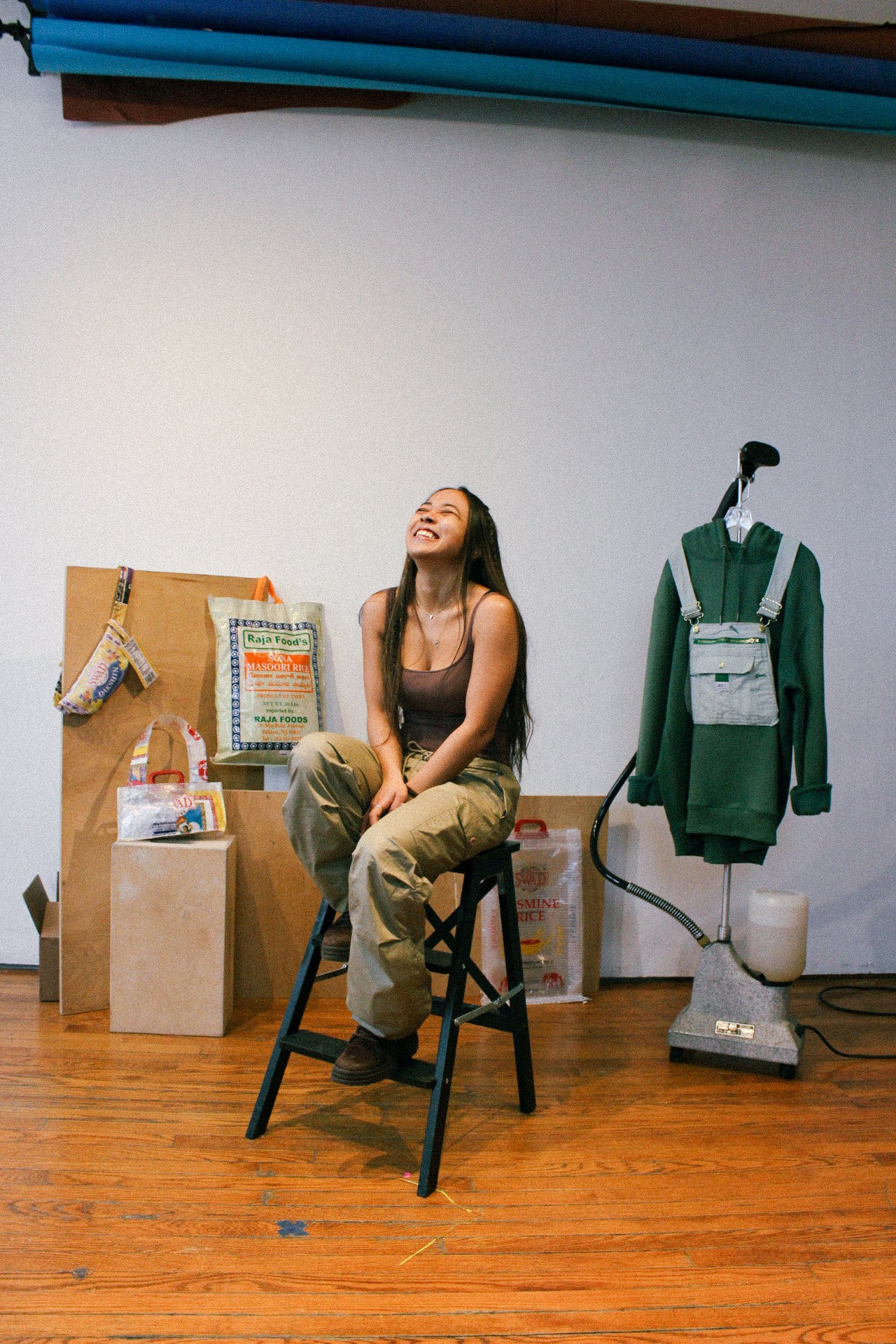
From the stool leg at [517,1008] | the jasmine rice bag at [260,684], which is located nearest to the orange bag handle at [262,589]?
the jasmine rice bag at [260,684]

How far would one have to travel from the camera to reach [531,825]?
10.2 feet

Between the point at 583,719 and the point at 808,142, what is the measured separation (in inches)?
82.8

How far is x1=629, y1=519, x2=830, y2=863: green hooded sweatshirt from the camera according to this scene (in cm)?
265

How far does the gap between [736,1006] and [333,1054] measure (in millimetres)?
1189

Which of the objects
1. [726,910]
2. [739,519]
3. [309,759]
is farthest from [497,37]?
[726,910]

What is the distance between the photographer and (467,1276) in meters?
1.63

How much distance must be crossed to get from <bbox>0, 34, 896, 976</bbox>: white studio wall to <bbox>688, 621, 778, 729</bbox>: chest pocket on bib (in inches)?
28.4

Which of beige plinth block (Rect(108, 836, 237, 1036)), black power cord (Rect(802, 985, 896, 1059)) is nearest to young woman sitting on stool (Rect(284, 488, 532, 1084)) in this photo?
beige plinth block (Rect(108, 836, 237, 1036))

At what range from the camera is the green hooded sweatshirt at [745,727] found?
265 centimetres

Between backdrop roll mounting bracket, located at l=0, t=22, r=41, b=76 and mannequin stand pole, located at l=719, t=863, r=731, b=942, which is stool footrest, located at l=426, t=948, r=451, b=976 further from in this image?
backdrop roll mounting bracket, located at l=0, t=22, r=41, b=76

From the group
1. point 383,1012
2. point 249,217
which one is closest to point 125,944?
point 383,1012

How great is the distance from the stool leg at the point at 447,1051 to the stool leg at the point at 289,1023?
0.28 metres

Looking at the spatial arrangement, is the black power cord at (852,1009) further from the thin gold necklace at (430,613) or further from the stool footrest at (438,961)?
the thin gold necklace at (430,613)

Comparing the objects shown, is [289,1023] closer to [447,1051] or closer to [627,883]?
[447,1051]
